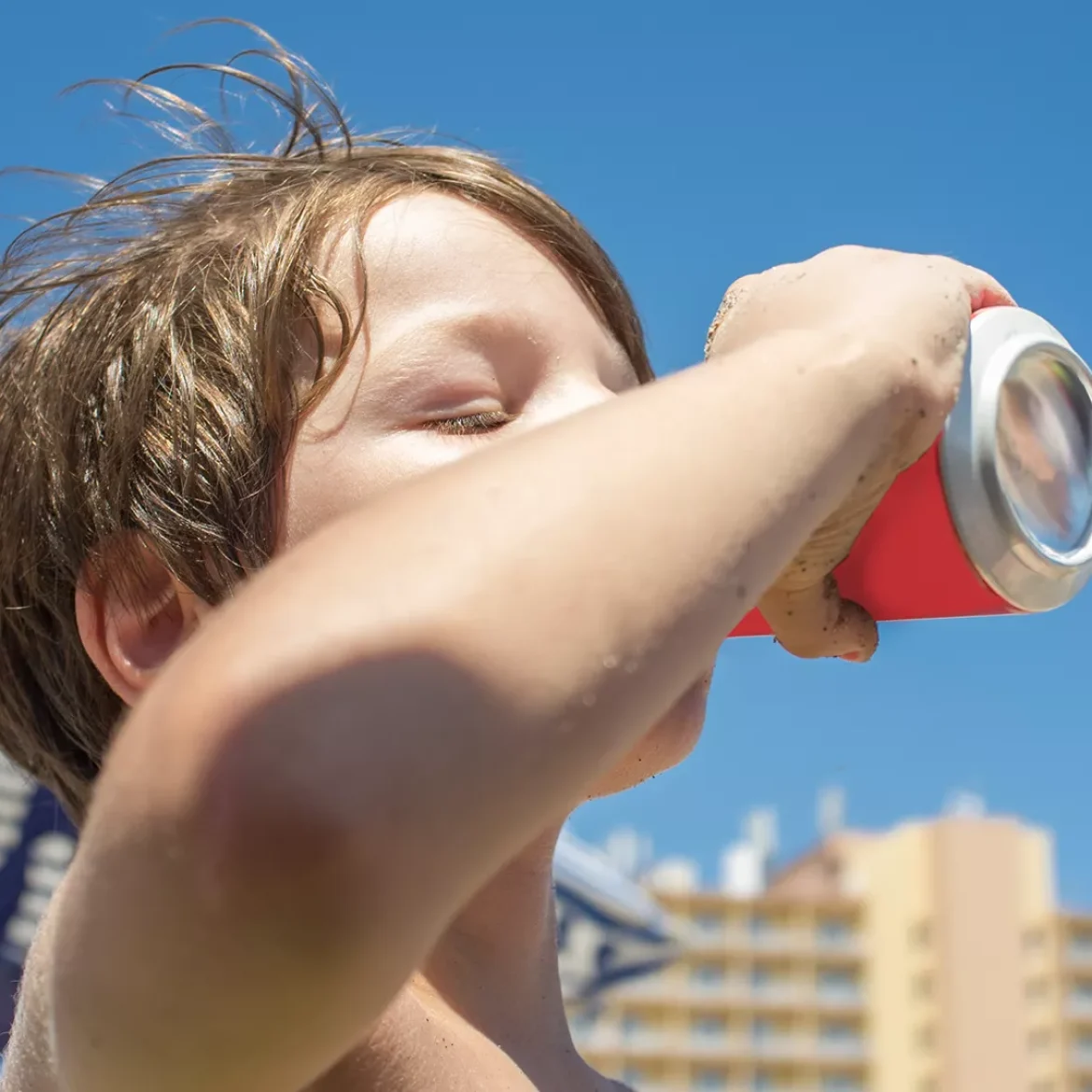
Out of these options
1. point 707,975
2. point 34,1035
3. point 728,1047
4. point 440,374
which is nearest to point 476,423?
point 440,374

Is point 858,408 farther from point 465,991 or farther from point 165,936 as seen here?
point 465,991

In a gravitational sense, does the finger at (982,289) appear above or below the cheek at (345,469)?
above

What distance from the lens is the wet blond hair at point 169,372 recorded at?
3.34ft

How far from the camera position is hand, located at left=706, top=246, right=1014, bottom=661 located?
0.65 meters

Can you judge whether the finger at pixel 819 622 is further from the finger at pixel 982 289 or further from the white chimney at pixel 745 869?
the white chimney at pixel 745 869

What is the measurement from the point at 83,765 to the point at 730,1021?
25.8 m

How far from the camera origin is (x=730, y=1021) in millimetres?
25484

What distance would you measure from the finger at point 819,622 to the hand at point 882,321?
0.06 metres

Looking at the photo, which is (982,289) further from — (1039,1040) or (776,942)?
(776,942)

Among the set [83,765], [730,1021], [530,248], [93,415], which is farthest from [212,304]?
[730,1021]

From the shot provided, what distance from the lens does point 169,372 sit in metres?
1.08

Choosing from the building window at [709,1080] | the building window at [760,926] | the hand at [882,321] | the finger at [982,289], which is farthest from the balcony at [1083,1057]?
the hand at [882,321]

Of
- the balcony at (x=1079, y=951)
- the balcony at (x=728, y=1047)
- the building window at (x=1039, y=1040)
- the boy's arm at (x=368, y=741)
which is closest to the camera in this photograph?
the boy's arm at (x=368, y=741)

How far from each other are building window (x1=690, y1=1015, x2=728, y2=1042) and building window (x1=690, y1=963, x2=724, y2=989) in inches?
21.1
